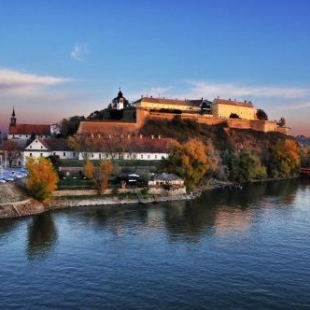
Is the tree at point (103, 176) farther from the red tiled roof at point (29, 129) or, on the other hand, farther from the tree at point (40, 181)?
the red tiled roof at point (29, 129)

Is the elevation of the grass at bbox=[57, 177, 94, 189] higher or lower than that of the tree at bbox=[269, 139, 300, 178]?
lower

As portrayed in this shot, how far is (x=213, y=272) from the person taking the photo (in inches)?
813

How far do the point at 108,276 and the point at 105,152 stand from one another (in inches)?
1206

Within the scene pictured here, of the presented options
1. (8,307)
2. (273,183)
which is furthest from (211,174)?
(8,307)

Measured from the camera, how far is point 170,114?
69.3 metres

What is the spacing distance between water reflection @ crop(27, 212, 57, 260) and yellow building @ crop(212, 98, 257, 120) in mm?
48771

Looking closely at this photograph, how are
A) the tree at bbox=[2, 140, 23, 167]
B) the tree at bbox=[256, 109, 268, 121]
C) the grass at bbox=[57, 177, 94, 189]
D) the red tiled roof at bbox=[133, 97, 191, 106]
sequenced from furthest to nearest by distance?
the tree at bbox=[256, 109, 268, 121]
the red tiled roof at bbox=[133, 97, 191, 106]
the tree at bbox=[2, 140, 23, 167]
the grass at bbox=[57, 177, 94, 189]

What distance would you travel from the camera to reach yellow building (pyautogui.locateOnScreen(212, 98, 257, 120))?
76.6m

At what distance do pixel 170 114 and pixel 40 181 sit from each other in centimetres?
3765

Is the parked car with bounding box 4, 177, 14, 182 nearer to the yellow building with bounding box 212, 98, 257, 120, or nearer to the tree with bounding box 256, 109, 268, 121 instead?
the yellow building with bounding box 212, 98, 257, 120

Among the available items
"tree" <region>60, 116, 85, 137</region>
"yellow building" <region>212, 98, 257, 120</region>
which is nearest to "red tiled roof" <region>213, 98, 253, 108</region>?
"yellow building" <region>212, 98, 257, 120</region>

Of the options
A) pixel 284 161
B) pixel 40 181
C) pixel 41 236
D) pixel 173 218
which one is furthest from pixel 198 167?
pixel 284 161

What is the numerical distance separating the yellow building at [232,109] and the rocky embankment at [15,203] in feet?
155

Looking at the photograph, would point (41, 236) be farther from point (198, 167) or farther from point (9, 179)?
point (198, 167)
